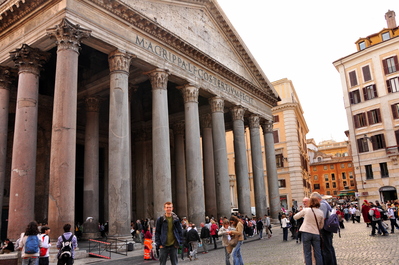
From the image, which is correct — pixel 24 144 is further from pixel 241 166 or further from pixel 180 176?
pixel 241 166

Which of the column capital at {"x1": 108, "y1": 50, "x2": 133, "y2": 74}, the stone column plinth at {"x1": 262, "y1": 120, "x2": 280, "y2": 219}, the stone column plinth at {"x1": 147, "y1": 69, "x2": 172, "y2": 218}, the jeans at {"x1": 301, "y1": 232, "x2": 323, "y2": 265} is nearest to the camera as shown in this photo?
the jeans at {"x1": 301, "y1": 232, "x2": 323, "y2": 265}

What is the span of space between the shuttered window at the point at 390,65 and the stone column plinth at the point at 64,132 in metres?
27.9

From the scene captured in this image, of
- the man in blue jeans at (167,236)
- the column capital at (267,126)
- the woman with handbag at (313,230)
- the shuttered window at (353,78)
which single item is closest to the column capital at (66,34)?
the man in blue jeans at (167,236)

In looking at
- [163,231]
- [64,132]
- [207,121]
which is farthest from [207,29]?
[163,231]

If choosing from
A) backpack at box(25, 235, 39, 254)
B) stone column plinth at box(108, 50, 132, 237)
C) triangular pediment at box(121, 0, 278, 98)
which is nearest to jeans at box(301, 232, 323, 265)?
backpack at box(25, 235, 39, 254)

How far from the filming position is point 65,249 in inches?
271

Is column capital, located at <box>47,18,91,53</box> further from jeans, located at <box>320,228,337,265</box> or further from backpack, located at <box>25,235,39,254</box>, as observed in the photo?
jeans, located at <box>320,228,337,265</box>

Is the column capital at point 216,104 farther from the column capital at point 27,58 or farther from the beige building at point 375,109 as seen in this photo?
the beige building at point 375,109

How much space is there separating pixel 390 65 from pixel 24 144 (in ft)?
99.9

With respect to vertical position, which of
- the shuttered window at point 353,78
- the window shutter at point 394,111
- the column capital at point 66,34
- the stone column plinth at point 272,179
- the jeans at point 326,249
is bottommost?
the jeans at point 326,249

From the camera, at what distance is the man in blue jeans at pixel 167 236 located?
6.00 metres

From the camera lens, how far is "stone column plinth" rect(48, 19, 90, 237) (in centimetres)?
1038

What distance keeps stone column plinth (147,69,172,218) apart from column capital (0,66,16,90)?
590 cm

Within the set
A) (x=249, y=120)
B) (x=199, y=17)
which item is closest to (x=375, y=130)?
(x=249, y=120)
